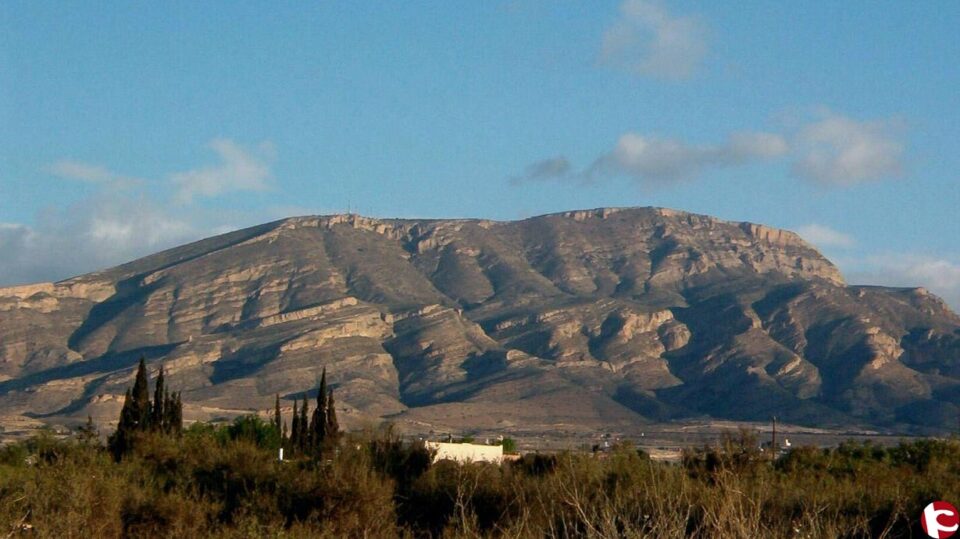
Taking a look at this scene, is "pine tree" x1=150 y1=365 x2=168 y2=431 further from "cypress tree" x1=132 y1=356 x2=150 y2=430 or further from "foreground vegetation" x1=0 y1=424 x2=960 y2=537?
"foreground vegetation" x1=0 y1=424 x2=960 y2=537

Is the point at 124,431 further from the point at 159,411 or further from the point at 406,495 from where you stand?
the point at 406,495

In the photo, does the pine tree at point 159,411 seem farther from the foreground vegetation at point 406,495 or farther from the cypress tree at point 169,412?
the foreground vegetation at point 406,495

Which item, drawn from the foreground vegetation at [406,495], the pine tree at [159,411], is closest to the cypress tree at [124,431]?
the pine tree at [159,411]

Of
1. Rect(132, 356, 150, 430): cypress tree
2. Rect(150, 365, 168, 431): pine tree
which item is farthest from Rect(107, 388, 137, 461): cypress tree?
Rect(150, 365, 168, 431): pine tree

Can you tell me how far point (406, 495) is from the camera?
31.9 metres

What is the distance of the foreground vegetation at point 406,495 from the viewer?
2383 centimetres

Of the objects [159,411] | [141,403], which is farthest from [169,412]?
[141,403]

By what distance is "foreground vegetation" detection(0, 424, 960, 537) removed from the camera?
23828 millimetres

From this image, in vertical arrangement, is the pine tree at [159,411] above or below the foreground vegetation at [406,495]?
above

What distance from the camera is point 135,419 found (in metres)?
58.6

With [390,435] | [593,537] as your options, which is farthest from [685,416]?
[593,537]

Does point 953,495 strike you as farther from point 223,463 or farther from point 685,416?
point 685,416

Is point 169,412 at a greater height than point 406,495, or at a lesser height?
greater

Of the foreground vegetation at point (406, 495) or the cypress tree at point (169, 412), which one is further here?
the cypress tree at point (169, 412)
